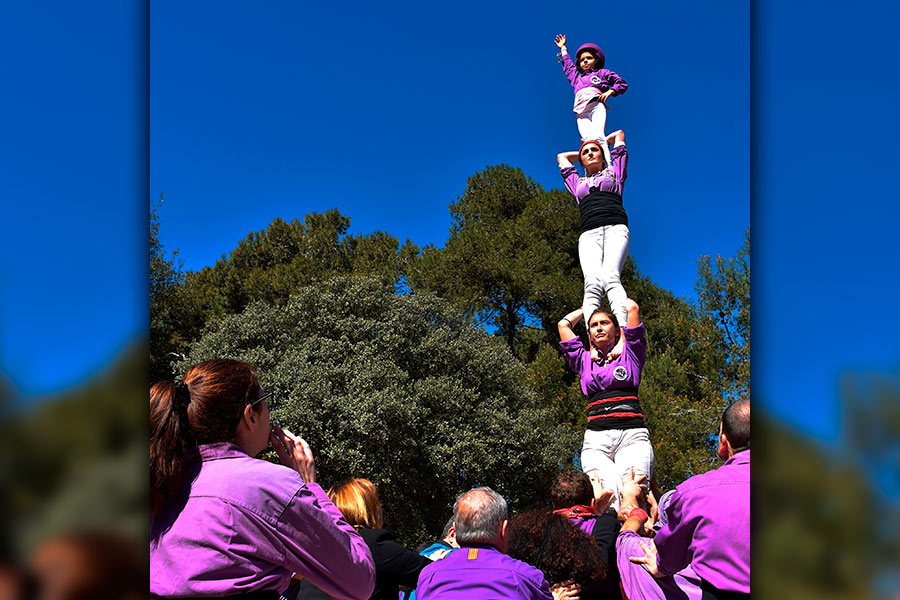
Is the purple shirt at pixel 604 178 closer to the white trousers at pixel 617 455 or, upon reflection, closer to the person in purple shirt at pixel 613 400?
the person in purple shirt at pixel 613 400

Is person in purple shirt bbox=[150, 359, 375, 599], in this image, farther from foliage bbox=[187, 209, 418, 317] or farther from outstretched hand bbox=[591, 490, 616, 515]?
foliage bbox=[187, 209, 418, 317]

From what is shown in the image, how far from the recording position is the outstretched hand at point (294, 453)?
7.59 feet

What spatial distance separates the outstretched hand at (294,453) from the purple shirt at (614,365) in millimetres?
3901

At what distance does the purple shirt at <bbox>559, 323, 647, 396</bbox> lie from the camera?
19.4ft

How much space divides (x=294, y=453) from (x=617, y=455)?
13.1 feet

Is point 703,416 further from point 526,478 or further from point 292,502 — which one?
point 292,502

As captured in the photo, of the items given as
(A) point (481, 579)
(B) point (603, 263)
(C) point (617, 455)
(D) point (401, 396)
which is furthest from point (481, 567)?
(D) point (401, 396)

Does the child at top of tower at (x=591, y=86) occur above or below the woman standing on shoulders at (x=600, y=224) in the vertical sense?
above

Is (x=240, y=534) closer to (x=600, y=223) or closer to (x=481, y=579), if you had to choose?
(x=481, y=579)
